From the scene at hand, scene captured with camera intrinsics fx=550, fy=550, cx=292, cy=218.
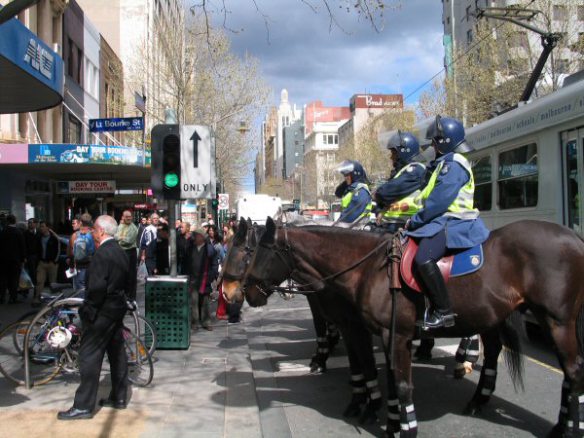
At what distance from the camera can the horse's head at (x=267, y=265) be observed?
5078 millimetres

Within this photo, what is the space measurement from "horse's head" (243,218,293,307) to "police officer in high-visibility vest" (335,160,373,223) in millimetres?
1675

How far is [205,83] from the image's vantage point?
29047mm

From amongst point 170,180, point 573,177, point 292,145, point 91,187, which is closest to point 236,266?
point 170,180

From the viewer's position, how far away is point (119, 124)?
77.5 ft

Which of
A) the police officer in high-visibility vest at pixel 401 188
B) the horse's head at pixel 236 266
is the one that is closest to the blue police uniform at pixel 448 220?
the police officer in high-visibility vest at pixel 401 188

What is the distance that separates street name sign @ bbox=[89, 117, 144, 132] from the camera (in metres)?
23.2

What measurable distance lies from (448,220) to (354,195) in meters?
2.22

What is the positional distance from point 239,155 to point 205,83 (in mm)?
11917

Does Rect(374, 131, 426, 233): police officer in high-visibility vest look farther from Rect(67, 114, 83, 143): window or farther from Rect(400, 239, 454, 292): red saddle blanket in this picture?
Rect(67, 114, 83, 143): window

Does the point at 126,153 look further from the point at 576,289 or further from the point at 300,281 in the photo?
the point at 576,289

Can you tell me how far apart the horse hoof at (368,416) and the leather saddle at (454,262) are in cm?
157

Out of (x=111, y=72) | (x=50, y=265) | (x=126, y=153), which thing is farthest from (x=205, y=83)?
(x=50, y=265)

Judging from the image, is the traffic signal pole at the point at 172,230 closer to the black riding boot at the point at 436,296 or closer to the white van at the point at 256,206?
the black riding boot at the point at 436,296

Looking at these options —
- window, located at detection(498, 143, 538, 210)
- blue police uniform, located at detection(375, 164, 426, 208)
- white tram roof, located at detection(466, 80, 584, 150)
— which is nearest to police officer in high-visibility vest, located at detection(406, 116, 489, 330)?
blue police uniform, located at detection(375, 164, 426, 208)
